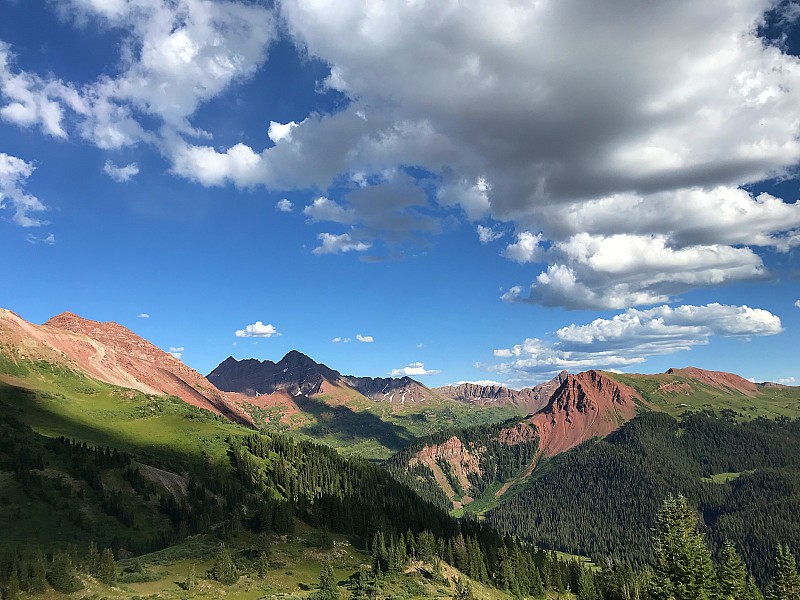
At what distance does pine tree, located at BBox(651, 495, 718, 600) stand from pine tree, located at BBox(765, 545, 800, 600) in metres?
13.2

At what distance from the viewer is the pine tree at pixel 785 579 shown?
8256 cm

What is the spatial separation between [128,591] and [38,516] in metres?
93.5

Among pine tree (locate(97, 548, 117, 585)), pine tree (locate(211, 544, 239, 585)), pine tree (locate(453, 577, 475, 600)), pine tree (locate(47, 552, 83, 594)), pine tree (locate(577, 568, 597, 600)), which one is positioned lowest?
pine tree (locate(577, 568, 597, 600))

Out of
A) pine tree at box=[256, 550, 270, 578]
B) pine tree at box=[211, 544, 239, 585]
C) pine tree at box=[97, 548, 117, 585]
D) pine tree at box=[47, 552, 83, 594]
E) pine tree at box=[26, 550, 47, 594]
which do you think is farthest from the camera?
pine tree at box=[256, 550, 270, 578]

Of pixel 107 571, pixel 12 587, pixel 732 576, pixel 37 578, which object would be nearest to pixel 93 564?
pixel 107 571

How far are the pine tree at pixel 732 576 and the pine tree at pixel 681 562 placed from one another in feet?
20.2

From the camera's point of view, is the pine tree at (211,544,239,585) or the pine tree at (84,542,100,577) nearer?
the pine tree at (84,542,100,577)

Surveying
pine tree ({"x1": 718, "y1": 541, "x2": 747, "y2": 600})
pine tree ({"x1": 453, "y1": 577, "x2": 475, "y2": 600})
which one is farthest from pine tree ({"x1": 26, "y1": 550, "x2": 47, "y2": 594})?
pine tree ({"x1": 718, "y1": 541, "x2": 747, "y2": 600})

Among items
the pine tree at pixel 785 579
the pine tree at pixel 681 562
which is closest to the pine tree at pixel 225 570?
the pine tree at pixel 681 562

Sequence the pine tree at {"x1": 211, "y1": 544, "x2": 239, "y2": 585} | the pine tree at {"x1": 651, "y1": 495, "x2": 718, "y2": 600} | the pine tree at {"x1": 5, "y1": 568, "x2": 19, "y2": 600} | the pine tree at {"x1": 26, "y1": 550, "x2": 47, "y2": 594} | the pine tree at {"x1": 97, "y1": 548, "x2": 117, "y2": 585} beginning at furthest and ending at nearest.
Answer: the pine tree at {"x1": 651, "y1": 495, "x2": 718, "y2": 600}, the pine tree at {"x1": 211, "y1": 544, "x2": 239, "y2": 585}, the pine tree at {"x1": 97, "y1": 548, "x2": 117, "y2": 585}, the pine tree at {"x1": 26, "y1": 550, "x2": 47, "y2": 594}, the pine tree at {"x1": 5, "y1": 568, "x2": 19, "y2": 600}

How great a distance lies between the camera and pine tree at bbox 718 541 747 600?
84375mm

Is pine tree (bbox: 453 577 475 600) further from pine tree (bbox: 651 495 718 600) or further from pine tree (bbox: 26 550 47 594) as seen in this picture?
pine tree (bbox: 26 550 47 594)

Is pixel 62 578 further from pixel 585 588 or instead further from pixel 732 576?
pixel 585 588

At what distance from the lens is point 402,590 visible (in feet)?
262
